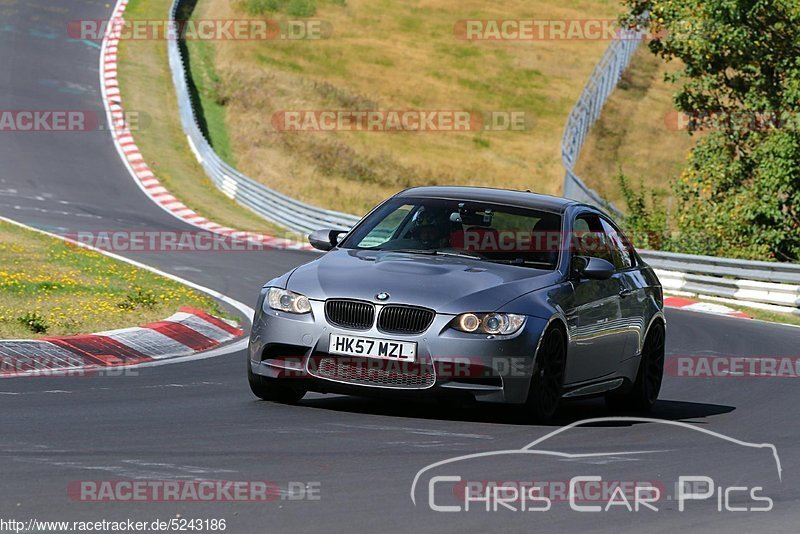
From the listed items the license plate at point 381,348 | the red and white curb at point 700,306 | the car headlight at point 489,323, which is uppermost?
the car headlight at point 489,323

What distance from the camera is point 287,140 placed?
→ 159 feet

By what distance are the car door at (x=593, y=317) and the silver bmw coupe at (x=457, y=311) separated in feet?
→ 0.04

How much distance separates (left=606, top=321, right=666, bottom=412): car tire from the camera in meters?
10.9

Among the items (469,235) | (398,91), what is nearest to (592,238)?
(469,235)

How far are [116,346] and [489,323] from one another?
435 centimetres

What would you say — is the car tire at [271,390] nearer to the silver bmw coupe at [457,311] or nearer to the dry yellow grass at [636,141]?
the silver bmw coupe at [457,311]

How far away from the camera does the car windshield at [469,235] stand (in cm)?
982

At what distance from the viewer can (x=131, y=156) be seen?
38.7m

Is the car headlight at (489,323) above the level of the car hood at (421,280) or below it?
below

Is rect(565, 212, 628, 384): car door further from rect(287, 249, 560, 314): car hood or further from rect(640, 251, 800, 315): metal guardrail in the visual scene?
rect(640, 251, 800, 315): metal guardrail

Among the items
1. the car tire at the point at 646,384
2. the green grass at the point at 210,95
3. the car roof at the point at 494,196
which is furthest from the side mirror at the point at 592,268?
the green grass at the point at 210,95

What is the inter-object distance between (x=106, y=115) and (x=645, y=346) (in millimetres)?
33323

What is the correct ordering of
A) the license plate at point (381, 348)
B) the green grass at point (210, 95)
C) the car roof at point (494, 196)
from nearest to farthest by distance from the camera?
1. the license plate at point (381, 348)
2. the car roof at point (494, 196)
3. the green grass at point (210, 95)

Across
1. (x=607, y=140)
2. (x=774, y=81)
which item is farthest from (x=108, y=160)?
(x=607, y=140)
